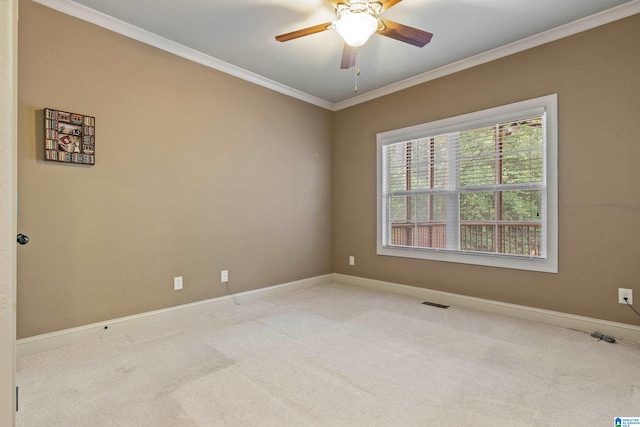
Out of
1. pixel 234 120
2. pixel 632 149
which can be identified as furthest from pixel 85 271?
pixel 632 149

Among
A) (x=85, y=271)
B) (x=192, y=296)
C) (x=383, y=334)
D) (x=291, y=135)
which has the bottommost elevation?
(x=383, y=334)

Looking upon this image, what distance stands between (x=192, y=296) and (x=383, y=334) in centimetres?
193

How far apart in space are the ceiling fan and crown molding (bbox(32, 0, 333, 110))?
4.32ft

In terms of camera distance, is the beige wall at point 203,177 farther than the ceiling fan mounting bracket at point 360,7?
Yes

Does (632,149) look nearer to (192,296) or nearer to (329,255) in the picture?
(329,255)

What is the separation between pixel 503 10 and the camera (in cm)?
250

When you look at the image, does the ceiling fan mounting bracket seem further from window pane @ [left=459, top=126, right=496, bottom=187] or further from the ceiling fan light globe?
window pane @ [left=459, top=126, right=496, bottom=187]

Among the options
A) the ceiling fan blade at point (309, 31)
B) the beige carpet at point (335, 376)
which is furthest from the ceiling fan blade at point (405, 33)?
the beige carpet at point (335, 376)

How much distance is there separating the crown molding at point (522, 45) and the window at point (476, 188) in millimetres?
527

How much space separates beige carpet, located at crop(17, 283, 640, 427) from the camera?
160 centimetres

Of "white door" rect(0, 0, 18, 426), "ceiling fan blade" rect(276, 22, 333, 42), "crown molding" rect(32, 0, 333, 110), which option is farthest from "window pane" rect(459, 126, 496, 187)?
"white door" rect(0, 0, 18, 426)

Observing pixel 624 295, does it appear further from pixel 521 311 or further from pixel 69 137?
pixel 69 137

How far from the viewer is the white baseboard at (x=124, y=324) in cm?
230

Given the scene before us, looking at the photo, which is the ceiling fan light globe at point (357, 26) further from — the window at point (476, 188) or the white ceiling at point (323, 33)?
the window at point (476, 188)
